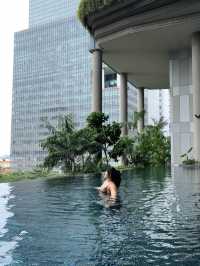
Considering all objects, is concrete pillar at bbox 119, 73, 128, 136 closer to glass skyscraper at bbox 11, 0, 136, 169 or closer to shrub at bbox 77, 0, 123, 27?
shrub at bbox 77, 0, 123, 27

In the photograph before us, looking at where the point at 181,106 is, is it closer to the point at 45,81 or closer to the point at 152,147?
the point at 152,147

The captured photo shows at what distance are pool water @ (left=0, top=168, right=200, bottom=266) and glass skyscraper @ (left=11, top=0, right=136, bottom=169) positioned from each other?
309ft

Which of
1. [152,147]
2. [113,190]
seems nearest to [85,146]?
[113,190]

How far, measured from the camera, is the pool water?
3.92 meters

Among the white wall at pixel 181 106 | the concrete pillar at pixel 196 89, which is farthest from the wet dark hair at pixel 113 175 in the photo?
the white wall at pixel 181 106

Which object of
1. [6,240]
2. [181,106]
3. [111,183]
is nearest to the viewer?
[6,240]

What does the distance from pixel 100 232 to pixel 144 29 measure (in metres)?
22.4

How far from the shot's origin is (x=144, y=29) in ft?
85.4

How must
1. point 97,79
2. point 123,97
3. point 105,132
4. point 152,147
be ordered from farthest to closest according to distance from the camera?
point 123,97 < point 152,147 < point 97,79 < point 105,132

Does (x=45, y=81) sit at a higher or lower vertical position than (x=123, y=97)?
higher

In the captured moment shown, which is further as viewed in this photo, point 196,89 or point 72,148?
point 196,89

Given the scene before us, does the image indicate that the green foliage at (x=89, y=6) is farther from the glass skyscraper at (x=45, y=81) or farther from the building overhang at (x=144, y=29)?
the glass skyscraper at (x=45, y=81)

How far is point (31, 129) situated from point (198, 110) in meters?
88.1

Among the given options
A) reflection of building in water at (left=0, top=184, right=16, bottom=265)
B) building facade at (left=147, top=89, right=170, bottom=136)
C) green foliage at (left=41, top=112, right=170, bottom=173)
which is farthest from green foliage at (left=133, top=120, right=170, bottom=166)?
building facade at (left=147, top=89, right=170, bottom=136)
